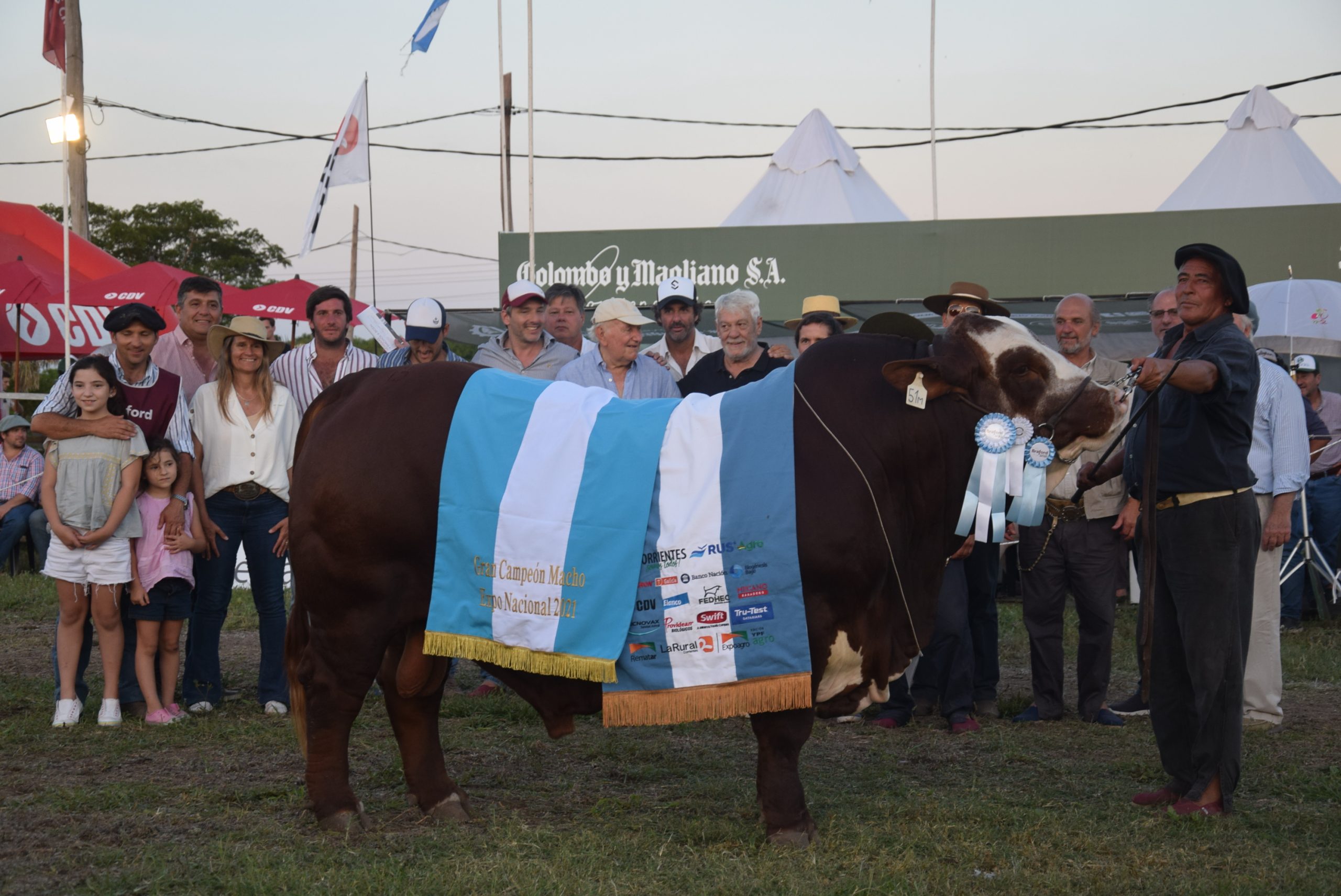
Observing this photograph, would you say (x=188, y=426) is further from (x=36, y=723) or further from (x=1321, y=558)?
(x=1321, y=558)

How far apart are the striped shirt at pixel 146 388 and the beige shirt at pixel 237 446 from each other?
0.06m

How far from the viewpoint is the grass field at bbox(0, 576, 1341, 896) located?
155 inches

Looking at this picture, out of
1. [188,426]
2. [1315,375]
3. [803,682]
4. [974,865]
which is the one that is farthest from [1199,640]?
[1315,375]

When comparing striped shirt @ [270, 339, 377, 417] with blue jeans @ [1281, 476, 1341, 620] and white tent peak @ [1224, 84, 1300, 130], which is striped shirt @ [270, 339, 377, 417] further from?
white tent peak @ [1224, 84, 1300, 130]

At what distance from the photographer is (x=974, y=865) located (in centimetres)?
411

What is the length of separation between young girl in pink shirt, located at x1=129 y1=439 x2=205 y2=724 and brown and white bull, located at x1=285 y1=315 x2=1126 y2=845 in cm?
251

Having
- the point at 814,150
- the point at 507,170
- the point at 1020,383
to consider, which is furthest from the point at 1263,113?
the point at 1020,383

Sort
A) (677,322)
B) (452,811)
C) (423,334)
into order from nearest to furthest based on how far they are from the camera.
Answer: (452,811), (423,334), (677,322)

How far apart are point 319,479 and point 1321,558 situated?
28.5ft

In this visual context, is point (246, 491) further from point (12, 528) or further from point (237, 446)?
point (12, 528)

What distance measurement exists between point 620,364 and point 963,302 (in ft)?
6.49

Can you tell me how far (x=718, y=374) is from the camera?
6.99 m

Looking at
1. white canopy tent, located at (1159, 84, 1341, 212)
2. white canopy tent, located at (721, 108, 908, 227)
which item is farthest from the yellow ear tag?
white canopy tent, located at (1159, 84, 1341, 212)

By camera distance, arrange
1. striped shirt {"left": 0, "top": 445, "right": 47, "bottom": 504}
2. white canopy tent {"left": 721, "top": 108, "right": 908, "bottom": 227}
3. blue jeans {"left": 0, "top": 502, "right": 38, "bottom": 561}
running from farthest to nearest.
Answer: white canopy tent {"left": 721, "top": 108, "right": 908, "bottom": 227}, striped shirt {"left": 0, "top": 445, "right": 47, "bottom": 504}, blue jeans {"left": 0, "top": 502, "right": 38, "bottom": 561}
